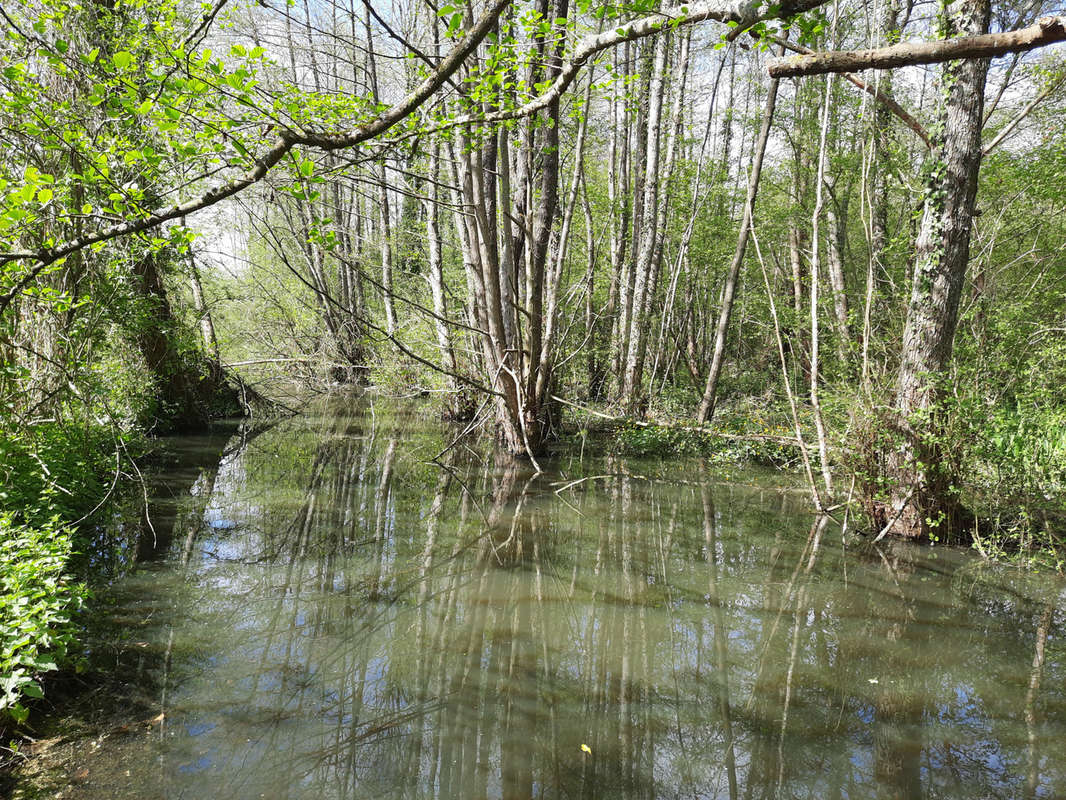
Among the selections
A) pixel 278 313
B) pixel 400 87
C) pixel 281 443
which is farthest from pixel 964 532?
pixel 278 313

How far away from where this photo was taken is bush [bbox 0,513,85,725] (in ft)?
9.47

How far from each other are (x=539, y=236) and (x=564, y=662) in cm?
702

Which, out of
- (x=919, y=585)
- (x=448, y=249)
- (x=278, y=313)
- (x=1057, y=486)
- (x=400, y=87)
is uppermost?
(x=400, y=87)

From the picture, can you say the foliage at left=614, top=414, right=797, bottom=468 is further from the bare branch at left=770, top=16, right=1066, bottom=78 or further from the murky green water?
the bare branch at left=770, top=16, right=1066, bottom=78

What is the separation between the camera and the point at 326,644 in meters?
4.10

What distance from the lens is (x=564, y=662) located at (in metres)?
4.01

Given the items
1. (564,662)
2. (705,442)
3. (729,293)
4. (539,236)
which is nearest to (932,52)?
(564,662)

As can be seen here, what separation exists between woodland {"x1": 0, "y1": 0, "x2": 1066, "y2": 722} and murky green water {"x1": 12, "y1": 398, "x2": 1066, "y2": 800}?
72 centimetres

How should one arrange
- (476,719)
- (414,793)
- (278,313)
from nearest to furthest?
(414,793) → (476,719) → (278,313)

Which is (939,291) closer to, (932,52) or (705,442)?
(932,52)

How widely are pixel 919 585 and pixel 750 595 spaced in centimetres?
→ 160

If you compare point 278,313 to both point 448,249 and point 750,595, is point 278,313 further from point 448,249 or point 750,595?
point 750,595

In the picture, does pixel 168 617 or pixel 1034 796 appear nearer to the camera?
pixel 1034 796

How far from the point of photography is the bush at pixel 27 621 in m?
2.89
